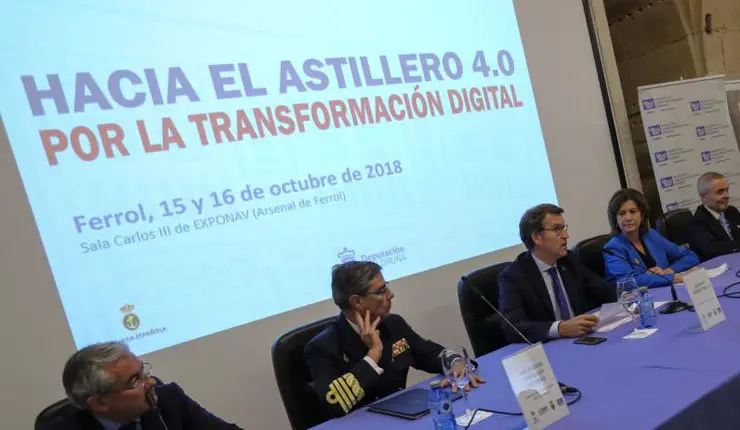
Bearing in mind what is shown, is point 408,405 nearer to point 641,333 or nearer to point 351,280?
point 351,280

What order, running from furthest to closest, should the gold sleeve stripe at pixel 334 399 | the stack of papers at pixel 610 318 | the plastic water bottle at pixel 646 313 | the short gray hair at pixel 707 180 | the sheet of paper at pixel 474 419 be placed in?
the short gray hair at pixel 707 180 → the stack of papers at pixel 610 318 → the plastic water bottle at pixel 646 313 → the gold sleeve stripe at pixel 334 399 → the sheet of paper at pixel 474 419

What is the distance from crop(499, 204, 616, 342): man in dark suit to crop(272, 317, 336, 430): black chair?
807mm

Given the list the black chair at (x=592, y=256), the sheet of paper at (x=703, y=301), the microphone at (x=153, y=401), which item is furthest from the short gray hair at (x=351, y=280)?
the black chair at (x=592, y=256)

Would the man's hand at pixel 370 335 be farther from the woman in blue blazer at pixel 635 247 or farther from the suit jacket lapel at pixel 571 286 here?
the woman in blue blazer at pixel 635 247

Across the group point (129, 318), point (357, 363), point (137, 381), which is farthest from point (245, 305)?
point (137, 381)

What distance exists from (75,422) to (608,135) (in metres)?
4.21

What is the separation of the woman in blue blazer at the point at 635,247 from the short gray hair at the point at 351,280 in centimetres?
143

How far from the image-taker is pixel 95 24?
2445mm

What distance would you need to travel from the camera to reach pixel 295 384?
6.86 ft

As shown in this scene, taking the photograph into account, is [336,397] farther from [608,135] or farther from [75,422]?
[608,135]

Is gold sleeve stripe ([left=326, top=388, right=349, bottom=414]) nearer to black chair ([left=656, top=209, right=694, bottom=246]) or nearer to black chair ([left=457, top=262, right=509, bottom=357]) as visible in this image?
black chair ([left=457, top=262, right=509, bottom=357])

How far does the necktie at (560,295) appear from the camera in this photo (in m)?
2.53

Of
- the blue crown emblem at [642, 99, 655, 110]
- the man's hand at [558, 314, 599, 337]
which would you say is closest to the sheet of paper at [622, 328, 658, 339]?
the man's hand at [558, 314, 599, 337]

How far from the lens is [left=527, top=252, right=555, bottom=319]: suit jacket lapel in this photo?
97.1 inches
